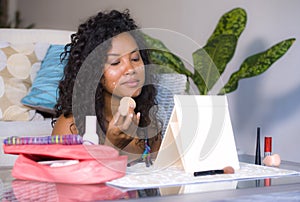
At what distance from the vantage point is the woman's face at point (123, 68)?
1.04 metres

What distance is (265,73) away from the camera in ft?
7.92

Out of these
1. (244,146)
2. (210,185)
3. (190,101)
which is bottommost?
(244,146)

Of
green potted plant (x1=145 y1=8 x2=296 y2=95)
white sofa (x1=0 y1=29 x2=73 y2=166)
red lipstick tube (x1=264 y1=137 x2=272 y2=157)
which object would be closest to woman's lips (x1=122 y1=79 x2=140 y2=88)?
red lipstick tube (x1=264 y1=137 x2=272 y2=157)

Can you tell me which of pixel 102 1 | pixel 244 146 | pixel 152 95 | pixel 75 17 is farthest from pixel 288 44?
pixel 75 17

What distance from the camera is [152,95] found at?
1.18m

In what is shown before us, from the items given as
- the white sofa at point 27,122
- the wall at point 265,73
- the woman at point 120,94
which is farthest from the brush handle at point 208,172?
the wall at point 265,73

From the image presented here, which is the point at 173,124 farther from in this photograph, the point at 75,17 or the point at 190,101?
the point at 75,17

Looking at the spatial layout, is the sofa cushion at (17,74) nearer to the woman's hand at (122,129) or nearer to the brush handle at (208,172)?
the woman's hand at (122,129)

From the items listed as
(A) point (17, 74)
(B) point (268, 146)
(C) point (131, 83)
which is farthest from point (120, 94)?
(A) point (17, 74)

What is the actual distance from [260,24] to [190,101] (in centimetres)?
153

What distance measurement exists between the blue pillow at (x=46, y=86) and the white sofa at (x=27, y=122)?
6 cm

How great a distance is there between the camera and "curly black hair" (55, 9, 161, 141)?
1015mm

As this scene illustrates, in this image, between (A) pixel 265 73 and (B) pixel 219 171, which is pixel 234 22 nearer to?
(A) pixel 265 73

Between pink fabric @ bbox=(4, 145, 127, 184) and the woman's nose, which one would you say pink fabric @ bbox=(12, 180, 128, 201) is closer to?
pink fabric @ bbox=(4, 145, 127, 184)
